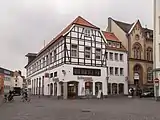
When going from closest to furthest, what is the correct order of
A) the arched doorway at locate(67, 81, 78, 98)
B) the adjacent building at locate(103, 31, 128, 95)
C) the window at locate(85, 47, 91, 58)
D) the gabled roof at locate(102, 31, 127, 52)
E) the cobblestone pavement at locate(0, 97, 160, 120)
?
the cobblestone pavement at locate(0, 97, 160, 120)
the arched doorway at locate(67, 81, 78, 98)
the window at locate(85, 47, 91, 58)
the adjacent building at locate(103, 31, 128, 95)
the gabled roof at locate(102, 31, 127, 52)

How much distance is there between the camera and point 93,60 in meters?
50.1

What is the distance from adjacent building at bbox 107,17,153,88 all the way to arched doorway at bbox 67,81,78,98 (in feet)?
52.1

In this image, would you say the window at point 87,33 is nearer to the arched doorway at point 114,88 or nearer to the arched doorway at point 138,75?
the arched doorway at point 114,88

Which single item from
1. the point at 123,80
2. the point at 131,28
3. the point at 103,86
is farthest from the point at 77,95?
the point at 131,28

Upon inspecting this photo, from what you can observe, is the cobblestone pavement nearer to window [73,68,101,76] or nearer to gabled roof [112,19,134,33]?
window [73,68,101,76]

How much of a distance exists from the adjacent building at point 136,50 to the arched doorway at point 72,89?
52.1 feet

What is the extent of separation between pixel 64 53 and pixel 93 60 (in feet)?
20.0

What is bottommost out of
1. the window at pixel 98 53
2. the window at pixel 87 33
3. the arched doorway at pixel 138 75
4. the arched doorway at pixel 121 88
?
the arched doorway at pixel 121 88

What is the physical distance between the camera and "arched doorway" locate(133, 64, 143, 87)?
6072 centimetres

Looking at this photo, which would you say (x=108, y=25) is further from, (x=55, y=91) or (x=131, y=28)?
(x=55, y=91)

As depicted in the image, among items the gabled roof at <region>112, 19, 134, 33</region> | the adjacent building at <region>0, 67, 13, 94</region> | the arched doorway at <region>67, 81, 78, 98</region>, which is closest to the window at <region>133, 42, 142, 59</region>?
the gabled roof at <region>112, 19, 134, 33</region>

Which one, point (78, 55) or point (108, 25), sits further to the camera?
point (108, 25)

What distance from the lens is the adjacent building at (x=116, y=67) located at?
55.8 meters

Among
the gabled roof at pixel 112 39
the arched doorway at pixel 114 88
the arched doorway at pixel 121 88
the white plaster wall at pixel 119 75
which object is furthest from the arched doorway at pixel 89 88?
the gabled roof at pixel 112 39
